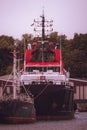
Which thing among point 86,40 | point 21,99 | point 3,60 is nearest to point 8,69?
point 3,60

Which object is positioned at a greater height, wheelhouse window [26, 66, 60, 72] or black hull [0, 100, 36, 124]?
wheelhouse window [26, 66, 60, 72]

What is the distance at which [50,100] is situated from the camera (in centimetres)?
6744

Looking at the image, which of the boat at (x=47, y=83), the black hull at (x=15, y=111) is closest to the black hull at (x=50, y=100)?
the boat at (x=47, y=83)

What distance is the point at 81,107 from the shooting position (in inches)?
4154

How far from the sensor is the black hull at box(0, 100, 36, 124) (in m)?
59.8

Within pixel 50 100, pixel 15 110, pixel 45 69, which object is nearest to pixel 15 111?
pixel 15 110

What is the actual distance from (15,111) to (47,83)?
326 inches

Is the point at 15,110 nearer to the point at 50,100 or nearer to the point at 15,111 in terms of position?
the point at 15,111

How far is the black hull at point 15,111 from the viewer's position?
59.8 metres

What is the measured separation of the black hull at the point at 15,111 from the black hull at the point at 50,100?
242 inches

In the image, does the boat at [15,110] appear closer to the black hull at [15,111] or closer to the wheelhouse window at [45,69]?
the black hull at [15,111]

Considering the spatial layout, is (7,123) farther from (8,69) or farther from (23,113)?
(8,69)

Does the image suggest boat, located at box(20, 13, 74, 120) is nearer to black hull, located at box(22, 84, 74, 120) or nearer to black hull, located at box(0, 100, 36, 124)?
black hull, located at box(22, 84, 74, 120)

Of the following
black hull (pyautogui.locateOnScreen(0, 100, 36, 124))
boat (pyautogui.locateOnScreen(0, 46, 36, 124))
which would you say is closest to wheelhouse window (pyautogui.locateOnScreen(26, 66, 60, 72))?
boat (pyautogui.locateOnScreen(0, 46, 36, 124))
